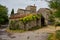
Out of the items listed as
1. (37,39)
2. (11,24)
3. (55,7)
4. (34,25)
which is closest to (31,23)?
(34,25)

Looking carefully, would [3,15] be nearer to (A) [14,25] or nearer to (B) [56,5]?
(A) [14,25]

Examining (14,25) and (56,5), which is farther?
(14,25)

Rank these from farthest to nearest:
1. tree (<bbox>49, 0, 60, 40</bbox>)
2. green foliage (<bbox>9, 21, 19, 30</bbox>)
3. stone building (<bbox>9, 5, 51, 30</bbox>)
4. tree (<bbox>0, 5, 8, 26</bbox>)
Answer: tree (<bbox>0, 5, 8, 26</bbox>) < stone building (<bbox>9, 5, 51, 30</bbox>) < green foliage (<bbox>9, 21, 19, 30</bbox>) < tree (<bbox>49, 0, 60, 40</bbox>)

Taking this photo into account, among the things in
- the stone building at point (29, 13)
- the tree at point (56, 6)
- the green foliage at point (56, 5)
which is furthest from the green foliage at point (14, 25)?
the tree at point (56, 6)

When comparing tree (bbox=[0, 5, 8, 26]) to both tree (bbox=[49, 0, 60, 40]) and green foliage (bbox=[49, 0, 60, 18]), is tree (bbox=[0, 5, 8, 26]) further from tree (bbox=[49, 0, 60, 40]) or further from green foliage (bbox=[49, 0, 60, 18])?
tree (bbox=[49, 0, 60, 40])

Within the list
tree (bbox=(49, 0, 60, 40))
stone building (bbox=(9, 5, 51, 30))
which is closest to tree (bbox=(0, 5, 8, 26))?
stone building (bbox=(9, 5, 51, 30))

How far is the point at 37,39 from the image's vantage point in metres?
21.2

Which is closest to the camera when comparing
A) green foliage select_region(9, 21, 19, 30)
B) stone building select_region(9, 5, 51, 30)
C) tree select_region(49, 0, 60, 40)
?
tree select_region(49, 0, 60, 40)

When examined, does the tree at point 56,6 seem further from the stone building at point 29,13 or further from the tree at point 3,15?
the tree at point 3,15

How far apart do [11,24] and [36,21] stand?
4.29m

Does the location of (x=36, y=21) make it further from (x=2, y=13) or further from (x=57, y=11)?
(x=57, y=11)

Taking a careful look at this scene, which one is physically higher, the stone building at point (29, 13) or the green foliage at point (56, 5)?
the green foliage at point (56, 5)

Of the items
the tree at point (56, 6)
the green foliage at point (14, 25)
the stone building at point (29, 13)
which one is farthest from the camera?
the stone building at point (29, 13)

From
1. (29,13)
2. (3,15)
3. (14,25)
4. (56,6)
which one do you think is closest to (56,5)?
(56,6)
